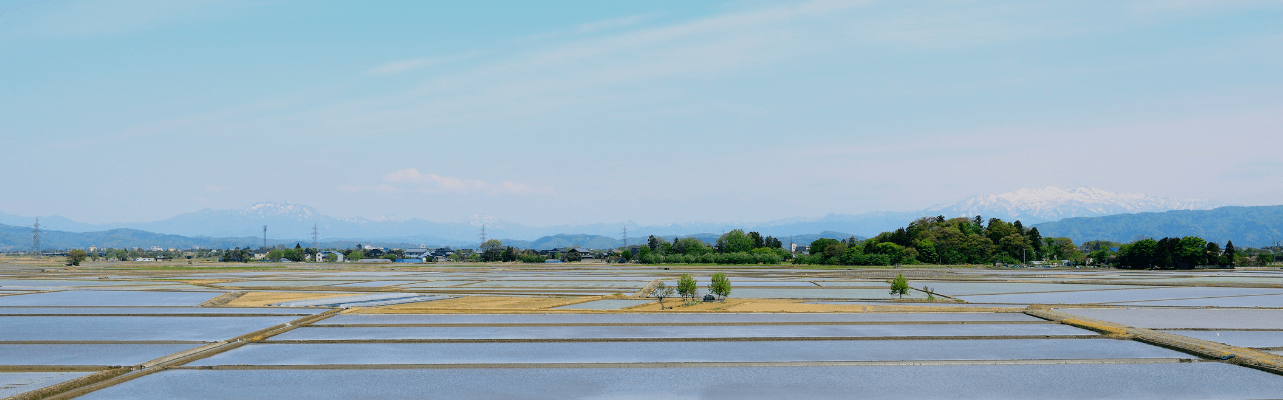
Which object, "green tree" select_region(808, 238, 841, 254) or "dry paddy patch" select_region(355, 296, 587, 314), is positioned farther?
"green tree" select_region(808, 238, 841, 254)

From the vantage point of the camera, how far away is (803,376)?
14422mm

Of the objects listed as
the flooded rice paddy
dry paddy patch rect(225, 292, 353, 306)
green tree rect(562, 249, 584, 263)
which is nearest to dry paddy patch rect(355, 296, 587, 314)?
the flooded rice paddy

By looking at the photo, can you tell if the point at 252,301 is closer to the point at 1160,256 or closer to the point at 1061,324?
the point at 1061,324

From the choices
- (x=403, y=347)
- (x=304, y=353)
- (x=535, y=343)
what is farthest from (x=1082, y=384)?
(x=304, y=353)

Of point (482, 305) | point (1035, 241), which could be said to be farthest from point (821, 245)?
point (482, 305)

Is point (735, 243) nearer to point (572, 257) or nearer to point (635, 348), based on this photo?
point (572, 257)

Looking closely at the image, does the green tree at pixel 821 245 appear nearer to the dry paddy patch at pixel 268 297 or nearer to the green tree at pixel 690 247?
the green tree at pixel 690 247

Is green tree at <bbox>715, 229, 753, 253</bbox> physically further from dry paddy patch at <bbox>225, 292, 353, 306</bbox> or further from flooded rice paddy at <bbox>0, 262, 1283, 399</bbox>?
flooded rice paddy at <bbox>0, 262, 1283, 399</bbox>

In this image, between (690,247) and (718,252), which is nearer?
(718,252)

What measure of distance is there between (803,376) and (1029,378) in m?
4.16

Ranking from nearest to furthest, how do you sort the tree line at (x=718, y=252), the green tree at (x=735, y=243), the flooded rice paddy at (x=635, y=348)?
the flooded rice paddy at (x=635, y=348) < the tree line at (x=718, y=252) < the green tree at (x=735, y=243)

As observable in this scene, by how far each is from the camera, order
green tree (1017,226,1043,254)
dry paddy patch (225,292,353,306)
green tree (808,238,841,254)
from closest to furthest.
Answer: dry paddy patch (225,292,353,306)
green tree (808,238,841,254)
green tree (1017,226,1043,254)

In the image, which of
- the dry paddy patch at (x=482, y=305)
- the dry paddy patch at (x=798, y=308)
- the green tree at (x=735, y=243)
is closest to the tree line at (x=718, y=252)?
the green tree at (x=735, y=243)

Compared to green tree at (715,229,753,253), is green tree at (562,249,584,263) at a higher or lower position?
lower
